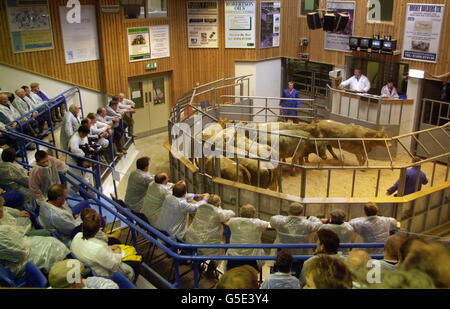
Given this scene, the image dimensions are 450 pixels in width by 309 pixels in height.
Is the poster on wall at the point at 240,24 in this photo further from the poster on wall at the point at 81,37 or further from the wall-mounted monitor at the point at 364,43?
the poster on wall at the point at 81,37

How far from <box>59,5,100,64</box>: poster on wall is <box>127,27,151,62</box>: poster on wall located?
111 cm

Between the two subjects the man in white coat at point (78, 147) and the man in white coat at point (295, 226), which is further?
the man in white coat at point (78, 147)

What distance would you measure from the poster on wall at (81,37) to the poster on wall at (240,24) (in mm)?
4710

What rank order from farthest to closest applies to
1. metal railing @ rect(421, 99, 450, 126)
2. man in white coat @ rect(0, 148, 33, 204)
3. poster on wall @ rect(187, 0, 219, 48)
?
1. poster on wall @ rect(187, 0, 219, 48)
2. metal railing @ rect(421, 99, 450, 126)
3. man in white coat @ rect(0, 148, 33, 204)

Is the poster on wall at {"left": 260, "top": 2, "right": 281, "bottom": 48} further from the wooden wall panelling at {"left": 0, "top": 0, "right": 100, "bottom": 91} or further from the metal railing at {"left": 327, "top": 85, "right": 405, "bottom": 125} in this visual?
the wooden wall panelling at {"left": 0, "top": 0, "right": 100, "bottom": 91}

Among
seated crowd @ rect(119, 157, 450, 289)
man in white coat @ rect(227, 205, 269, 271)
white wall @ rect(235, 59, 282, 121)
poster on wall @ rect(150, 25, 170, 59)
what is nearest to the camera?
seated crowd @ rect(119, 157, 450, 289)

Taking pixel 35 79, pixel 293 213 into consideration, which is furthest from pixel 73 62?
pixel 293 213

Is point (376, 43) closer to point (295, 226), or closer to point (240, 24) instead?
point (240, 24)

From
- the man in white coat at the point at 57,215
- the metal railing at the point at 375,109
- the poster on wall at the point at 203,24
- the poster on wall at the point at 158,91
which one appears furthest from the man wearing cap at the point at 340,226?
the poster on wall at the point at 203,24

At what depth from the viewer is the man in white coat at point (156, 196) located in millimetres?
6883

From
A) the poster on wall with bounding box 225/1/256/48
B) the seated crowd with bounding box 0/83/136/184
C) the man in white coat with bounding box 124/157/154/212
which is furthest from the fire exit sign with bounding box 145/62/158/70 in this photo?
the man in white coat with bounding box 124/157/154/212

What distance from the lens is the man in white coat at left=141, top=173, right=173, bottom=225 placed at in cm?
688

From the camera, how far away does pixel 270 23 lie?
52.9 ft

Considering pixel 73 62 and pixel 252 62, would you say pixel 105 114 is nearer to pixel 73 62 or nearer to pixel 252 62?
pixel 73 62
